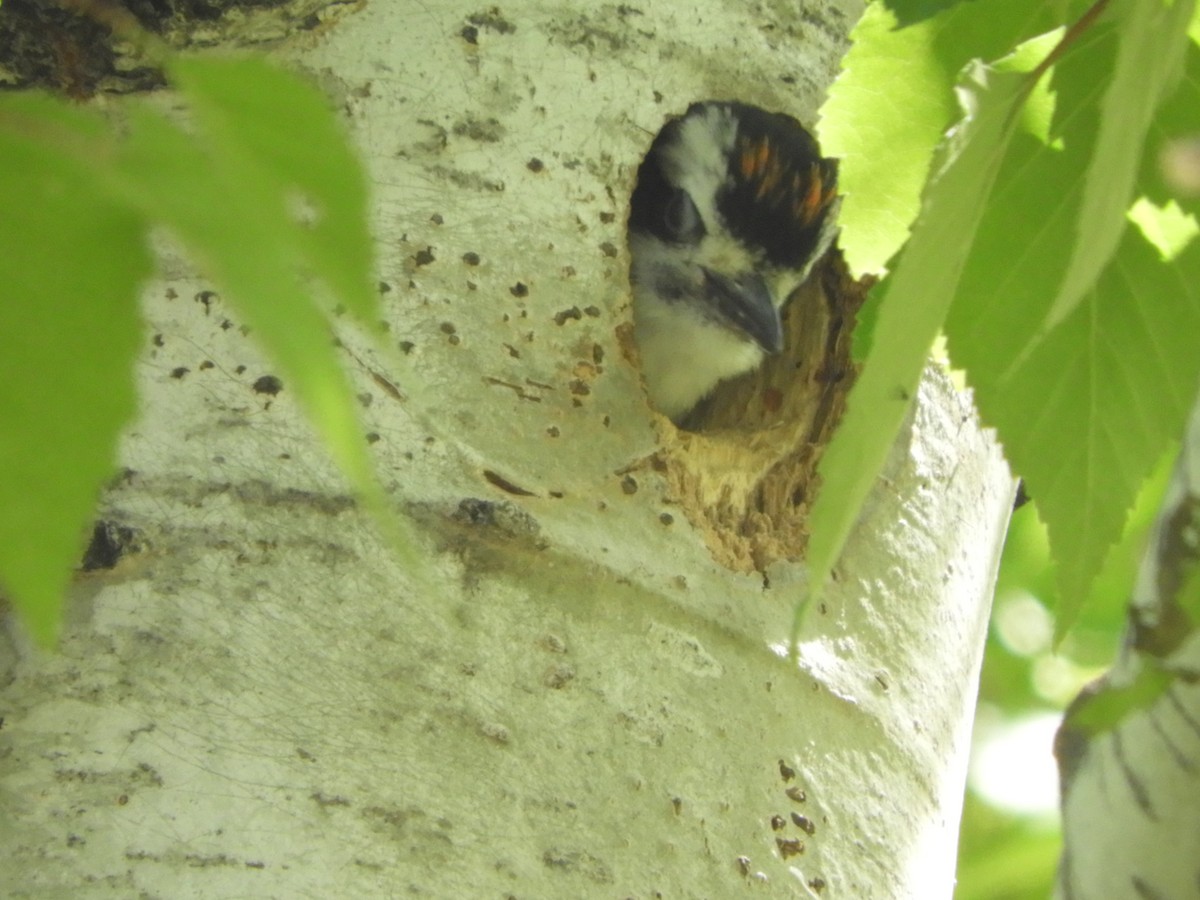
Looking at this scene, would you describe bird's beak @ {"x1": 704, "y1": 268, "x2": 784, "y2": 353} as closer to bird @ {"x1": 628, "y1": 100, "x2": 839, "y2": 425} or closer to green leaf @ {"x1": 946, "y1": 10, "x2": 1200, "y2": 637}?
bird @ {"x1": 628, "y1": 100, "x2": 839, "y2": 425}

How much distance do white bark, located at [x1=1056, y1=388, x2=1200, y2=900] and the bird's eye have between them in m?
1.98

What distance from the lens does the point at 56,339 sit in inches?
29.1

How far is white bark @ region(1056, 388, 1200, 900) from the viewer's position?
1095mm

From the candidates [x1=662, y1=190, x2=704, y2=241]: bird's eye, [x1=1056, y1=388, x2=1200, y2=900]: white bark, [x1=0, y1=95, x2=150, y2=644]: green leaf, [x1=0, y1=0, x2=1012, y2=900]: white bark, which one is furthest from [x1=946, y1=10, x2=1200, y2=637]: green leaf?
[x1=662, y1=190, x2=704, y2=241]: bird's eye

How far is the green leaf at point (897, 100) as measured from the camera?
133cm

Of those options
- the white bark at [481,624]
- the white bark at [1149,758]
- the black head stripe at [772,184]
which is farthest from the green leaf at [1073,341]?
the black head stripe at [772,184]

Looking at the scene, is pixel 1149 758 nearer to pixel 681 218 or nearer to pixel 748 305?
pixel 748 305

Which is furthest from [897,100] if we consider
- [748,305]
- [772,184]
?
[772,184]

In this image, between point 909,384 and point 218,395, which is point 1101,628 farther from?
point 909,384

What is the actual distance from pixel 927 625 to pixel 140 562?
1.03 meters

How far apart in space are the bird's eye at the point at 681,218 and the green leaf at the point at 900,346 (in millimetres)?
2081

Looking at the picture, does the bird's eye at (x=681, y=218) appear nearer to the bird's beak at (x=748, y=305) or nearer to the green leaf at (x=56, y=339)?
the bird's beak at (x=748, y=305)

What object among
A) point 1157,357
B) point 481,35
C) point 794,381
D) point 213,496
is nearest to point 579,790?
point 213,496

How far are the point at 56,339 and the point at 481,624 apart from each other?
88 cm
